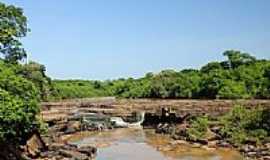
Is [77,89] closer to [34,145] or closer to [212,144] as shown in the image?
[212,144]

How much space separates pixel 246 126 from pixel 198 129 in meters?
4.96

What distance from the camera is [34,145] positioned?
122ft

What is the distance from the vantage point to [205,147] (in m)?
45.0

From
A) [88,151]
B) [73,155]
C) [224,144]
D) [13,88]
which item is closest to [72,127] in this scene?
[88,151]

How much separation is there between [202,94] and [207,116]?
4009cm

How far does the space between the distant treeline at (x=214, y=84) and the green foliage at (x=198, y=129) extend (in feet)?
99.3

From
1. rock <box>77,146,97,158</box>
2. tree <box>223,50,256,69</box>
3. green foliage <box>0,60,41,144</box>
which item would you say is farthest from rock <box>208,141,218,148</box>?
tree <box>223,50,256,69</box>

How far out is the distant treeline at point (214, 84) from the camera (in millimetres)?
87812

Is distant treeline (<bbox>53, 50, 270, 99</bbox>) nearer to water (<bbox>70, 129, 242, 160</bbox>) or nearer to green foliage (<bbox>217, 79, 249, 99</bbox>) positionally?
green foliage (<bbox>217, 79, 249, 99</bbox>)

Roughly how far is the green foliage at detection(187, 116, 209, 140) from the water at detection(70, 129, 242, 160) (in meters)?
2.14

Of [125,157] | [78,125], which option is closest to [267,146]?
[125,157]

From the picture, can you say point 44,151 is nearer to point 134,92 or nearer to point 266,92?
point 266,92

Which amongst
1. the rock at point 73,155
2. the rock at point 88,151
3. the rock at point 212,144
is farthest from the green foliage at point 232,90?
the rock at point 73,155

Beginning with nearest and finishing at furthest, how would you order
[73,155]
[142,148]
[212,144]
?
[73,155], [212,144], [142,148]
